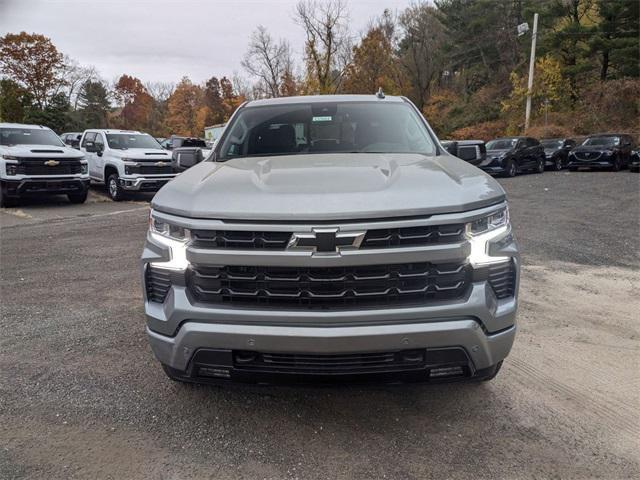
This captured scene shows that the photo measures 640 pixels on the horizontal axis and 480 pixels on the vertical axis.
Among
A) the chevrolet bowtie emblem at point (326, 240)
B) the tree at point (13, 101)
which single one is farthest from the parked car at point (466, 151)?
the tree at point (13, 101)

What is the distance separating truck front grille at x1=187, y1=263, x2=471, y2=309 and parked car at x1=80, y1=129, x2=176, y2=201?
11993 mm

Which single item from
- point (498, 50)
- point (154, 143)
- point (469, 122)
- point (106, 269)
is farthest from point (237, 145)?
point (498, 50)

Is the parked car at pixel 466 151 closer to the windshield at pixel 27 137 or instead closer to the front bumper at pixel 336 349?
the front bumper at pixel 336 349

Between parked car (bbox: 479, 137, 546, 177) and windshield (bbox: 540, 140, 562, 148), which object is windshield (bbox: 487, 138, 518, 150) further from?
windshield (bbox: 540, 140, 562, 148)

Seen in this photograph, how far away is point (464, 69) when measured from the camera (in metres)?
46.2

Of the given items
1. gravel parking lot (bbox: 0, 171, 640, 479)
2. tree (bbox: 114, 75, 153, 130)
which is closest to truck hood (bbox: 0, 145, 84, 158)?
gravel parking lot (bbox: 0, 171, 640, 479)

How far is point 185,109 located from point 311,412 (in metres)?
76.0

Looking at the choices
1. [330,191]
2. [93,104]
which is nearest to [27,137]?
[330,191]

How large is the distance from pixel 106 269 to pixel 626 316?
5.89m

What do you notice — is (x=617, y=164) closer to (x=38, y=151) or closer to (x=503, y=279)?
(x=38, y=151)

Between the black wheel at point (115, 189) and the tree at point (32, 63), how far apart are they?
4617 cm

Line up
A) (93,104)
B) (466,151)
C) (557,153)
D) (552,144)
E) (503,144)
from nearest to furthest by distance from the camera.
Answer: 1. (466,151)
2. (503,144)
3. (557,153)
4. (552,144)
5. (93,104)

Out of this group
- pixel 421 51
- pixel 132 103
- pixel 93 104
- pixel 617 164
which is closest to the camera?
pixel 617 164

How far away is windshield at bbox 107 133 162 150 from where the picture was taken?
1448 cm
